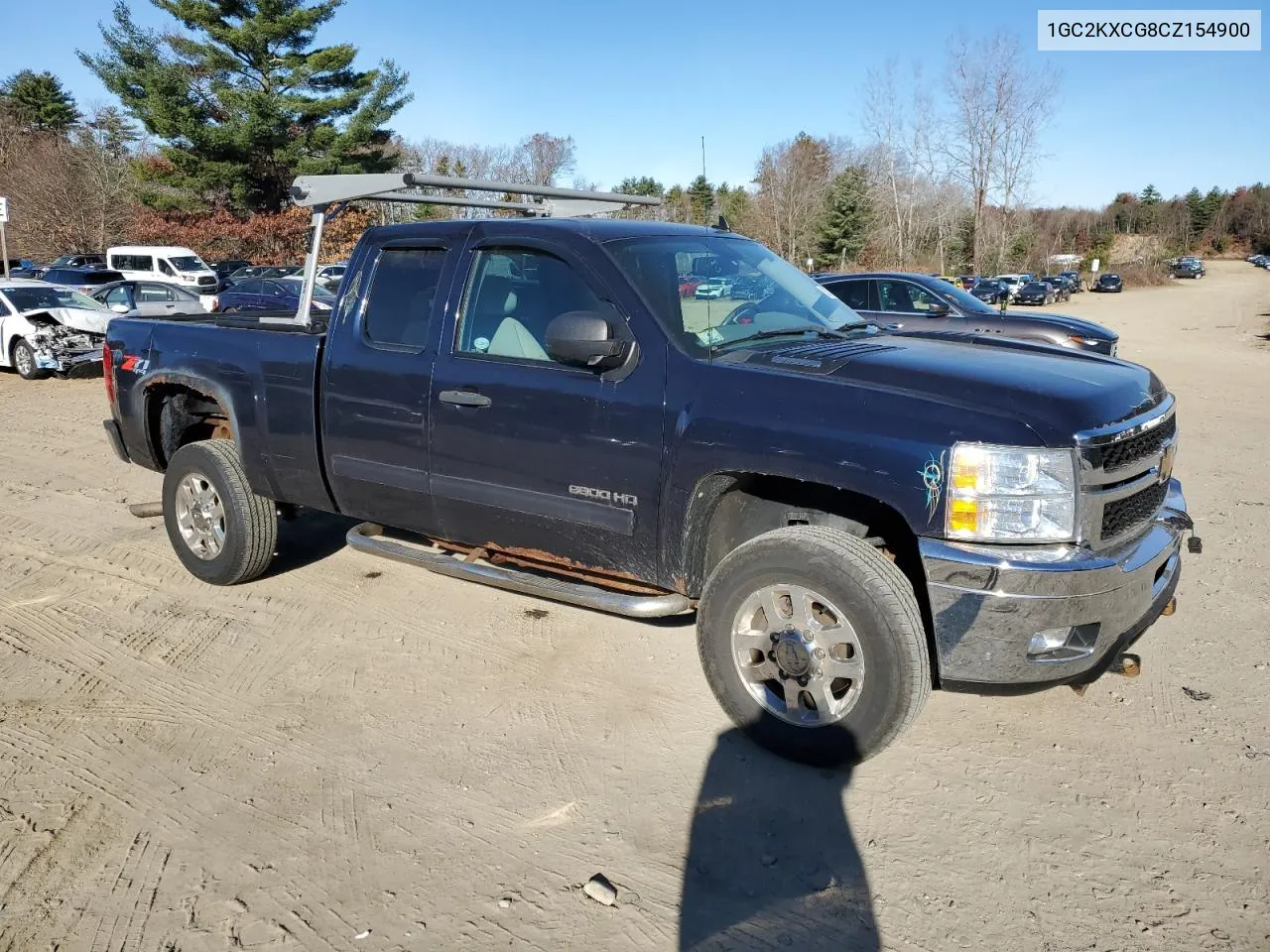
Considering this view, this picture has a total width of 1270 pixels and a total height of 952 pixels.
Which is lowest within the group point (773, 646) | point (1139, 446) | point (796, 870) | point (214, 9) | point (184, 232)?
point (796, 870)

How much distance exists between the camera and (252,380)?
4883 millimetres

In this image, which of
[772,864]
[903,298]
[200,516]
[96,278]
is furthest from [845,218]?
[772,864]

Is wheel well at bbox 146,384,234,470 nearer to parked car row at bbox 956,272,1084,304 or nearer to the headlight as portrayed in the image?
the headlight

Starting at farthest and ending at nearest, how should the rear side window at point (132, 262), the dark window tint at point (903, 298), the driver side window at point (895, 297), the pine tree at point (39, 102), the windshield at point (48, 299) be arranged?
the pine tree at point (39, 102), the rear side window at point (132, 262), the windshield at point (48, 299), the driver side window at point (895, 297), the dark window tint at point (903, 298)

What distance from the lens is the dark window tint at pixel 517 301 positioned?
3969 millimetres

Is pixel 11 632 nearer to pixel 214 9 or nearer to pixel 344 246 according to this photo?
pixel 214 9

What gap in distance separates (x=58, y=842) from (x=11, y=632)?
2.17 meters

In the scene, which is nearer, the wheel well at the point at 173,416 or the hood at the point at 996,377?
the hood at the point at 996,377

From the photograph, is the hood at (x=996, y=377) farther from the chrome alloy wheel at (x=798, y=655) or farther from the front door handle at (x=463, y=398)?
the front door handle at (x=463, y=398)

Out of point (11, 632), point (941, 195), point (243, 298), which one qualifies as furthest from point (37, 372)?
point (941, 195)

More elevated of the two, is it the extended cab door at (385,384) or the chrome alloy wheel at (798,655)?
the extended cab door at (385,384)

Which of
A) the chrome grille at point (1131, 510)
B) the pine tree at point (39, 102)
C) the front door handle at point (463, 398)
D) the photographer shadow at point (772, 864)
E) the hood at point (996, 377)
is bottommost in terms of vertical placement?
the photographer shadow at point (772, 864)

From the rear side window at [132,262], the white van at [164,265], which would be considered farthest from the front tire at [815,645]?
the rear side window at [132,262]

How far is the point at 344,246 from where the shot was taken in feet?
144
